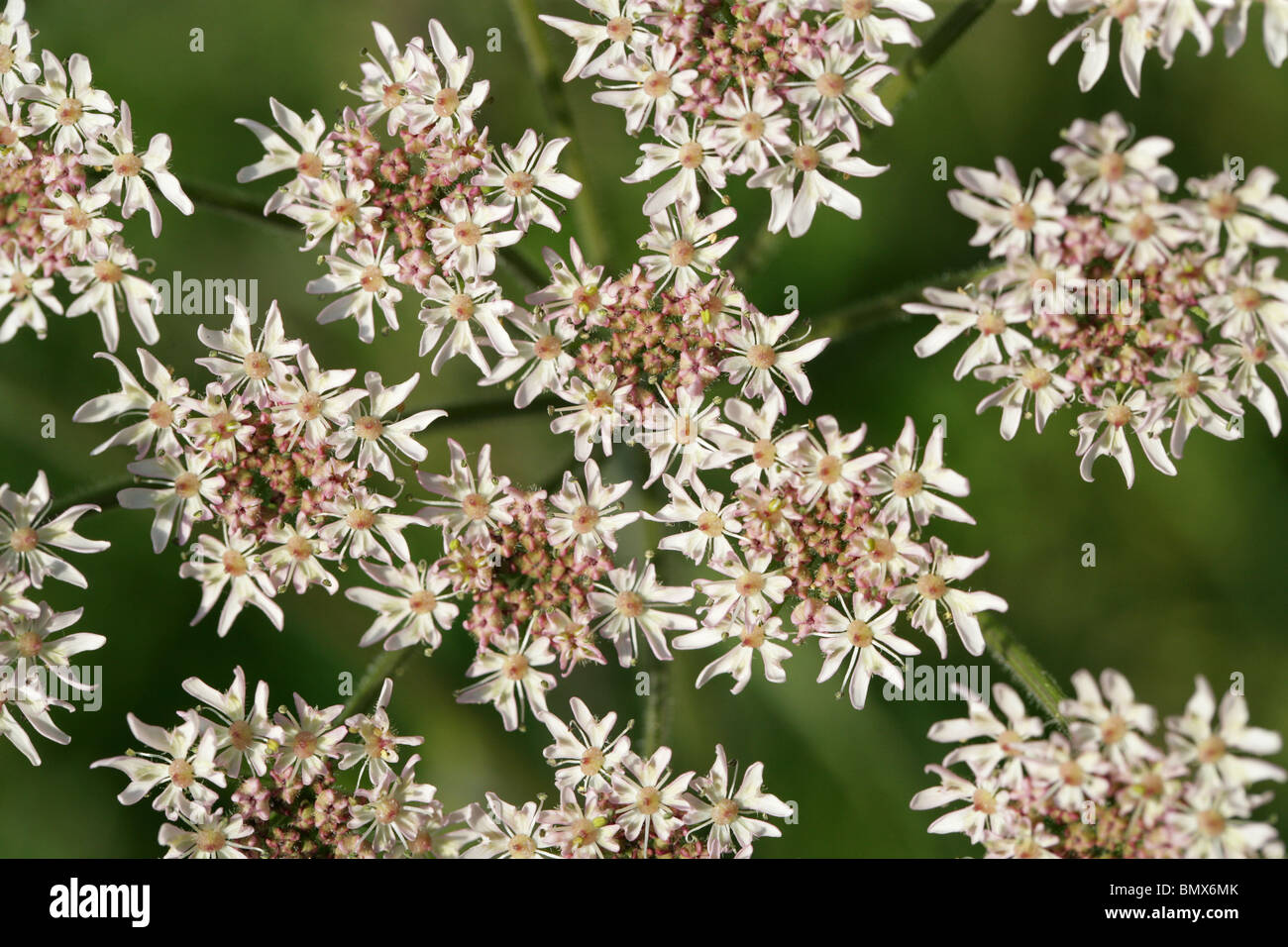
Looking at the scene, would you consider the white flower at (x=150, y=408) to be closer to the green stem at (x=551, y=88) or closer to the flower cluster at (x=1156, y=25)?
the green stem at (x=551, y=88)

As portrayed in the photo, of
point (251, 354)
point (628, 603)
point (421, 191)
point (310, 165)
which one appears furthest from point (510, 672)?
point (310, 165)

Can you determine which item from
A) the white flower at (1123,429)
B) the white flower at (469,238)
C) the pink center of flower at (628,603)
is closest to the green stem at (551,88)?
the white flower at (469,238)

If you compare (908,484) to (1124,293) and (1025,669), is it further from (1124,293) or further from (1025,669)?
(1124,293)

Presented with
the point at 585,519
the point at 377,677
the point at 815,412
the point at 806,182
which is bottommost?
the point at 377,677

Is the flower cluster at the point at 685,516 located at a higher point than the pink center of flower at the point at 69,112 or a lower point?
lower

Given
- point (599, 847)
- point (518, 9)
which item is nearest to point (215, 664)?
point (599, 847)
